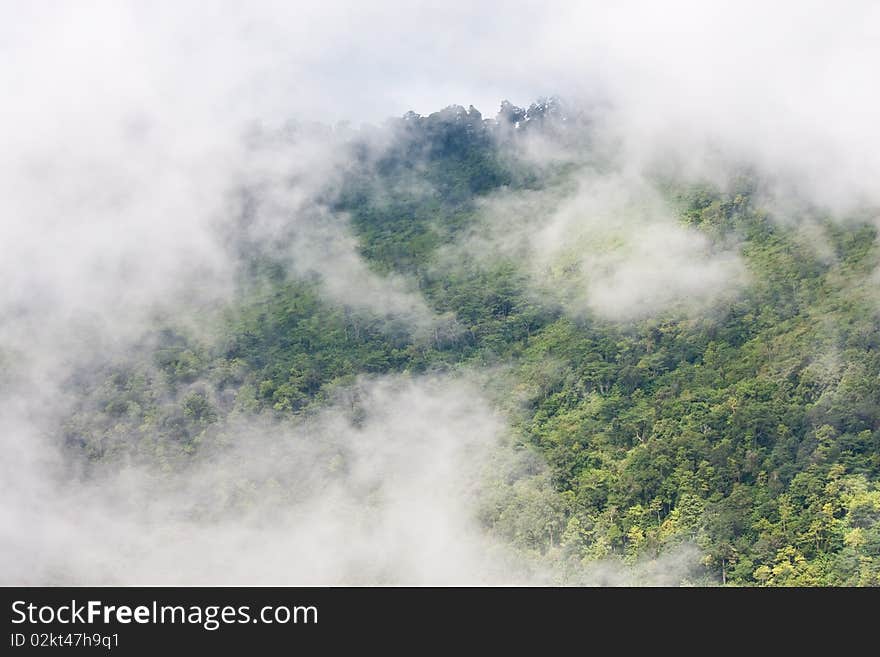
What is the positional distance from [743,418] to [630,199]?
784 inches

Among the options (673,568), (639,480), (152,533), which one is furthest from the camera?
(152,533)

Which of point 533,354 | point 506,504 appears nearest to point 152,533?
point 506,504

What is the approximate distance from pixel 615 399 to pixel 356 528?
37.9ft

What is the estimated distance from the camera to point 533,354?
46.2 meters

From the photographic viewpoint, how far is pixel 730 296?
4309cm

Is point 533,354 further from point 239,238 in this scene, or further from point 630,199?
point 239,238

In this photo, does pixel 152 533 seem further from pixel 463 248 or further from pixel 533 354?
pixel 463 248

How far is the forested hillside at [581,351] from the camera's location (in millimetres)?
34438

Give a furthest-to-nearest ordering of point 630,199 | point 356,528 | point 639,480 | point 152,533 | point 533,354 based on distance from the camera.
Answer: point 630,199 → point 533,354 → point 152,533 → point 356,528 → point 639,480

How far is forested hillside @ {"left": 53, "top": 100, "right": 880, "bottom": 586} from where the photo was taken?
34438 millimetres

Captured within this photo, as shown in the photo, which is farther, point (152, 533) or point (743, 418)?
point (152, 533)

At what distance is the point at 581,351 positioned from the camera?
146 ft

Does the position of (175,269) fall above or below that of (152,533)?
above

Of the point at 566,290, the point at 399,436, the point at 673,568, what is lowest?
the point at 673,568
